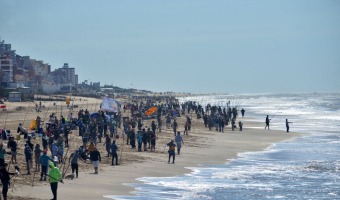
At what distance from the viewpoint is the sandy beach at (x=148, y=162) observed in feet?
57.8

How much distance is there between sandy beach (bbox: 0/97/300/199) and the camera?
17609mm

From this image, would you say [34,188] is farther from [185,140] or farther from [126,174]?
[185,140]

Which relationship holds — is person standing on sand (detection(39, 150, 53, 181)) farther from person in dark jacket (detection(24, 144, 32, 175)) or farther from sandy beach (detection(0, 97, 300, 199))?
person in dark jacket (detection(24, 144, 32, 175))

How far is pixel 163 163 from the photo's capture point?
26.0 meters

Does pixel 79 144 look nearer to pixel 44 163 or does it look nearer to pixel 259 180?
pixel 259 180

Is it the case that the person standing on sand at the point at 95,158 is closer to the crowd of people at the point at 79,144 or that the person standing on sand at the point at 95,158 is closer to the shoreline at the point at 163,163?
the crowd of people at the point at 79,144

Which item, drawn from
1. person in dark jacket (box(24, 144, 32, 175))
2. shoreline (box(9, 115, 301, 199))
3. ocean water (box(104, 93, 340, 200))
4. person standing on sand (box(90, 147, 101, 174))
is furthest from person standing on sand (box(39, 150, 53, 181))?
person standing on sand (box(90, 147, 101, 174))

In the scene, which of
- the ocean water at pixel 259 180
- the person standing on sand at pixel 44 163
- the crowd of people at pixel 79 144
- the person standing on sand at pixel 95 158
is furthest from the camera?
the person standing on sand at pixel 95 158

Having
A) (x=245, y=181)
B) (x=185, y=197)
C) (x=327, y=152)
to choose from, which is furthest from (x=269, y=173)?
(x=327, y=152)

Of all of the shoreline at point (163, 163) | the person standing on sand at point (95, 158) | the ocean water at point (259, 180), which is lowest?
the ocean water at point (259, 180)

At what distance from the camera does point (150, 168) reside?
2422 centimetres

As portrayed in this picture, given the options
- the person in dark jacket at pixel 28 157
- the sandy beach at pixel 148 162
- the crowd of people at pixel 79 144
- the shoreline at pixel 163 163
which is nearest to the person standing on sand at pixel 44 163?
the crowd of people at pixel 79 144

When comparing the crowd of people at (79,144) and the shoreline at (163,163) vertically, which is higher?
the crowd of people at (79,144)

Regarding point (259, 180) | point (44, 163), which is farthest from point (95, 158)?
point (259, 180)
